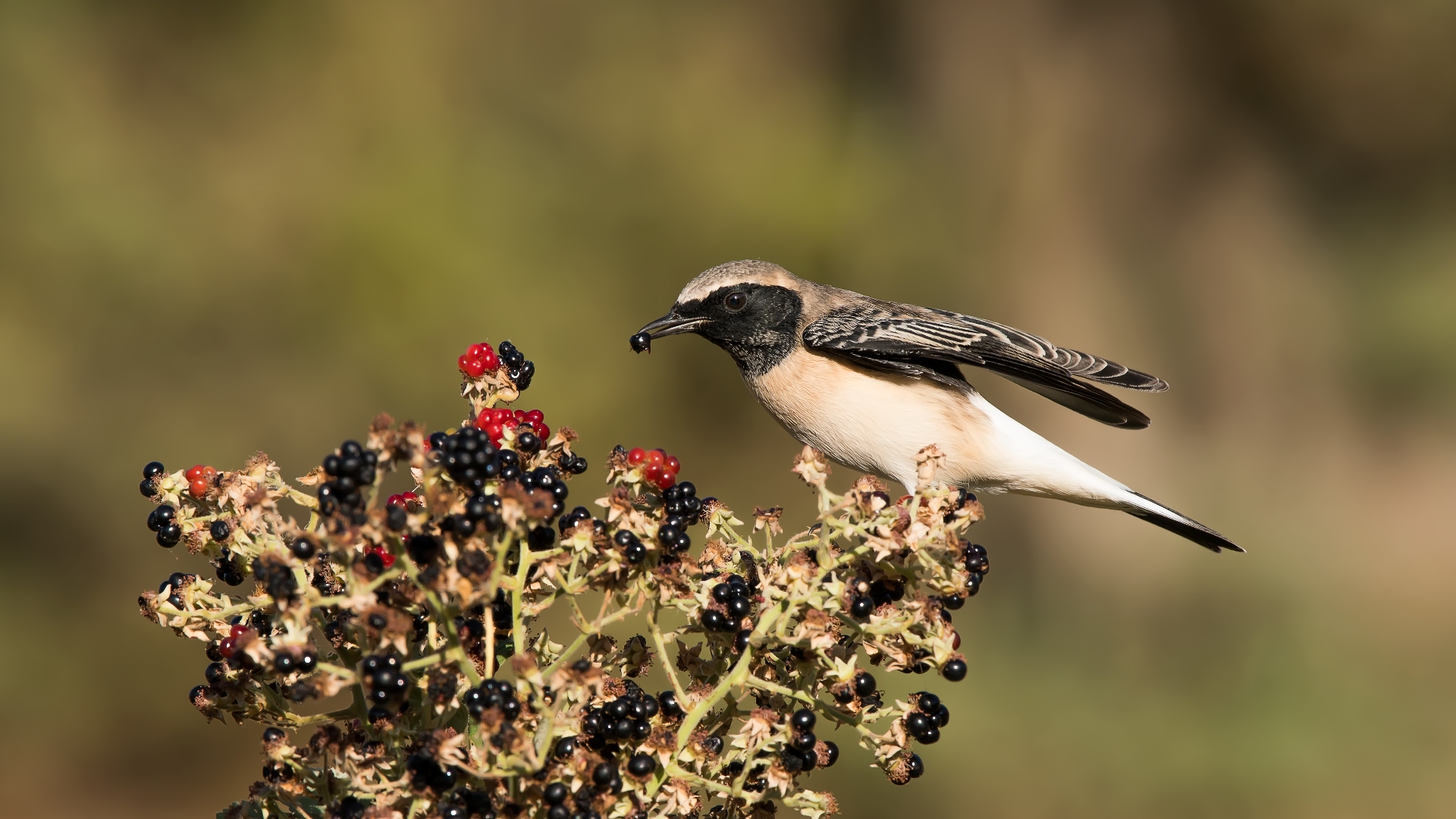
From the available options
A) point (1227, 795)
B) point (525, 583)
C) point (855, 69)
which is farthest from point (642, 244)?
point (525, 583)

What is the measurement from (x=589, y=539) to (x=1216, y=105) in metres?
10.6

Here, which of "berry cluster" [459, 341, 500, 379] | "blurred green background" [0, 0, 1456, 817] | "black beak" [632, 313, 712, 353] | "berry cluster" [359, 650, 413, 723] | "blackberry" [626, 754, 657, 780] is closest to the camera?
"berry cluster" [359, 650, 413, 723]

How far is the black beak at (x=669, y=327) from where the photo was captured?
453 cm

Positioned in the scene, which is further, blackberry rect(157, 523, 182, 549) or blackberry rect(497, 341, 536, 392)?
blackberry rect(497, 341, 536, 392)

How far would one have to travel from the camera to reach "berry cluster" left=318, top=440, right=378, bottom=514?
2004 millimetres

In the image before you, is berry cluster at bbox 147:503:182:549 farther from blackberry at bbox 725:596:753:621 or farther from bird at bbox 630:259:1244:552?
bird at bbox 630:259:1244:552

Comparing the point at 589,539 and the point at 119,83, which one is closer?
the point at 589,539

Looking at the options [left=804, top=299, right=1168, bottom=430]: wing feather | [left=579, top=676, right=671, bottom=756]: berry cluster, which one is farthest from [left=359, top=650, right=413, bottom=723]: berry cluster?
[left=804, top=299, right=1168, bottom=430]: wing feather

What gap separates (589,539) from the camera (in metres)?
2.23

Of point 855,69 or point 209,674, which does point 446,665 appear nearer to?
point 209,674

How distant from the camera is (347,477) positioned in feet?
6.64

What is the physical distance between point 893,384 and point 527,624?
9.75 feet

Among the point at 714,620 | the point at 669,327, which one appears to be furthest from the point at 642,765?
the point at 669,327

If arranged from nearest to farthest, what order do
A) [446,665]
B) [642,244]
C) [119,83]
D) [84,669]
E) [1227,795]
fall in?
[446,665] → [1227,795] → [84,669] → [119,83] → [642,244]
